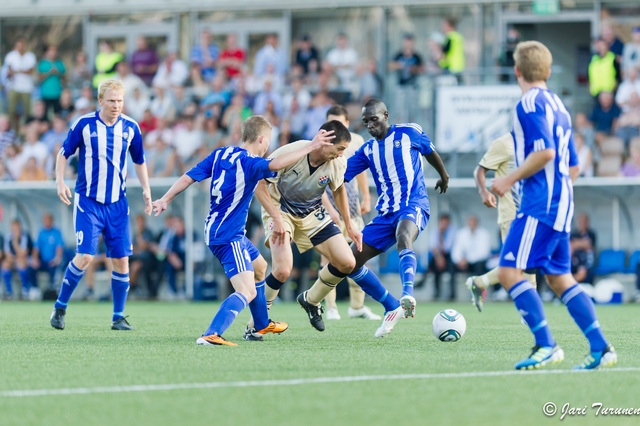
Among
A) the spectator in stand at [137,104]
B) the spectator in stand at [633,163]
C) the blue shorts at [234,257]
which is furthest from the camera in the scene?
the spectator in stand at [137,104]

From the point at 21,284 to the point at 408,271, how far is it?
13239mm

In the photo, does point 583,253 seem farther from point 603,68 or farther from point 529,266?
point 529,266

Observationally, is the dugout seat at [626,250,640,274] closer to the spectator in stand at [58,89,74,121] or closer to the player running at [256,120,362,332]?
the player running at [256,120,362,332]

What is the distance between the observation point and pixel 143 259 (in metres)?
18.6

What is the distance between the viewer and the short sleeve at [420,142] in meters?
8.79

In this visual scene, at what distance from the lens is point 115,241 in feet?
29.9

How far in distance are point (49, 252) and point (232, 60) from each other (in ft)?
18.0

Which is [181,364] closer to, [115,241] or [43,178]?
[115,241]

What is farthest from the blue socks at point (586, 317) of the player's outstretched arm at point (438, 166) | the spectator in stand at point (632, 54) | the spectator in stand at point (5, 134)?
the spectator in stand at point (5, 134)

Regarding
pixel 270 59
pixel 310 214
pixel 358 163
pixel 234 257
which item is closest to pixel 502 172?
pixel 358 163

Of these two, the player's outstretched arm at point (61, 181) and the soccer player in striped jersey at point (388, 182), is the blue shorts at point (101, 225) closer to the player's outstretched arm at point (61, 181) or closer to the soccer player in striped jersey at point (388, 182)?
the player's outstretched arm at point (61, 181)

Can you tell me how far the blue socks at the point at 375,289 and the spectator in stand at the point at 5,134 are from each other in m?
13.0

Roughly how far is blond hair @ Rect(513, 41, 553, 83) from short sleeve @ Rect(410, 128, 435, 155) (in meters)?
2.98

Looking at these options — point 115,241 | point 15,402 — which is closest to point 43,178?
point 115,241
